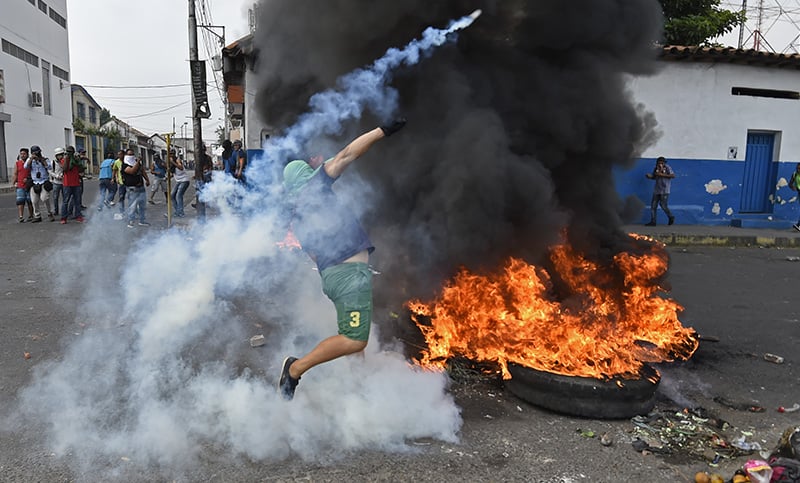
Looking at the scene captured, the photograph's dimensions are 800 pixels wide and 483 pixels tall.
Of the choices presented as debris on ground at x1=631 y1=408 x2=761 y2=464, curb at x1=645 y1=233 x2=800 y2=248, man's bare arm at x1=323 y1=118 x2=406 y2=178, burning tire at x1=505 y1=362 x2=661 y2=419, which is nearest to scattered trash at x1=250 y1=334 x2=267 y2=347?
man's bare arm at x1=323 y1=118 x2=406 y2=178

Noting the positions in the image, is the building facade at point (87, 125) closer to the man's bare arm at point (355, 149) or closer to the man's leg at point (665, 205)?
the man's leg at point (665, 205)

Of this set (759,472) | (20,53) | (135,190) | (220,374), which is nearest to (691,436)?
(759,472)

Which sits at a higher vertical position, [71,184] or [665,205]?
[71,184]

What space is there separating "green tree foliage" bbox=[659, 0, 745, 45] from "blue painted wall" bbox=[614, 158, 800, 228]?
3.89m

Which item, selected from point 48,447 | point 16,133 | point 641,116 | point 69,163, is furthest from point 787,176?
point 16,133

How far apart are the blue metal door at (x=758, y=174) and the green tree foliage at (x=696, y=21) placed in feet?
10.9

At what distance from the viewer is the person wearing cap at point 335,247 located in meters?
3.32

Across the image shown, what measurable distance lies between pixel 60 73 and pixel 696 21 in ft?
126

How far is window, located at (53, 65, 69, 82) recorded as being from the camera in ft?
119

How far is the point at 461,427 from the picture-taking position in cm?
349

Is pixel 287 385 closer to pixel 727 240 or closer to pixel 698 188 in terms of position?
pixel 727 240

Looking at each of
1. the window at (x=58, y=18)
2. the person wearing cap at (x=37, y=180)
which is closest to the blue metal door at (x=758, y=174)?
the person wearing cap at (x=37, y=180)

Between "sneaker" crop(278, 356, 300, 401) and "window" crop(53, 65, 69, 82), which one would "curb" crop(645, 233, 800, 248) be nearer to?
"sneaker" crop(278, 356, 300, 401)

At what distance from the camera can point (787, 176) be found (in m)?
14.0
